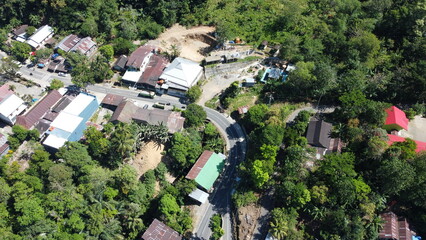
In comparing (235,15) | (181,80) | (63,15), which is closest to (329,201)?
(181,80)

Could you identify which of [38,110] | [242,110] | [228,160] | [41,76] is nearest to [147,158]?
[228,160]

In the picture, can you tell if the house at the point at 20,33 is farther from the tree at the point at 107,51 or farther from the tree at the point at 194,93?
the tree at the point at 194,93

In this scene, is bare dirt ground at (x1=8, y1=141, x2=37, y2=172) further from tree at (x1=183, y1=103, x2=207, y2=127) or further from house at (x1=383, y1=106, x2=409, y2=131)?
house at (x1=383, y1=106, x2=409, y2=131)

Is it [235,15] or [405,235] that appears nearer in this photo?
[405,235]

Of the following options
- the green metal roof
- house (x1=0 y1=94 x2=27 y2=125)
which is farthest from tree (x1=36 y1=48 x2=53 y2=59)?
the green metal roof

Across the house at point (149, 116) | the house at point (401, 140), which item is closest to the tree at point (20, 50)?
the house at point (149, 116)

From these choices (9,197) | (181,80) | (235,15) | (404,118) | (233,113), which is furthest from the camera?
(235,15)

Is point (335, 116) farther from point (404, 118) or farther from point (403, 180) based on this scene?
point (403, 180)
